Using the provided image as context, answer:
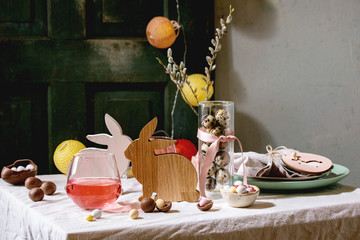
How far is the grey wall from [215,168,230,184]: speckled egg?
0.96 m

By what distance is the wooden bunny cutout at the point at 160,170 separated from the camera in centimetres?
101

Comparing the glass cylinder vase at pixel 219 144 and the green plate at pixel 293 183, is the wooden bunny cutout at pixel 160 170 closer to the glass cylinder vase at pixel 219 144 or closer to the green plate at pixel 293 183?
the glass cylinder vase at pixel 219 144

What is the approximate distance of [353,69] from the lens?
180 cm

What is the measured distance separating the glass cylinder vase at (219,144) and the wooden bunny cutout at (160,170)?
78mm

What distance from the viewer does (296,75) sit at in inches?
76.1

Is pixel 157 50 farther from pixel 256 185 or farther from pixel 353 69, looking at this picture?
pixel 256 185

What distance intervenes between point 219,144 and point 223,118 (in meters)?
0.07

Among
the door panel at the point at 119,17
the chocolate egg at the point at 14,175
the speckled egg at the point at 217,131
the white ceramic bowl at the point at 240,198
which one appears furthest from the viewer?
the door panel at the point at 119,17

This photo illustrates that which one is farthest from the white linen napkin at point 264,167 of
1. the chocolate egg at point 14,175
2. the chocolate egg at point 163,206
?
the chocolate egg at point 14,175

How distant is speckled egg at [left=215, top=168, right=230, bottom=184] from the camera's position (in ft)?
3.54

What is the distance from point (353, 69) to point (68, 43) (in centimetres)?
127

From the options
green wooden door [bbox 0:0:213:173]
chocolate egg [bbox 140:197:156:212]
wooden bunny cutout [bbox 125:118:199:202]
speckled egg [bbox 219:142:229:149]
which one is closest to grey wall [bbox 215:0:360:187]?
green wooden door [bbox 0:0:213:173]

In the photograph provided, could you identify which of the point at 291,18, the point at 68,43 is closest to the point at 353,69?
the point at 291,18

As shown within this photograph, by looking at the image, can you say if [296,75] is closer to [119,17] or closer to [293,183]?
[119,17]
